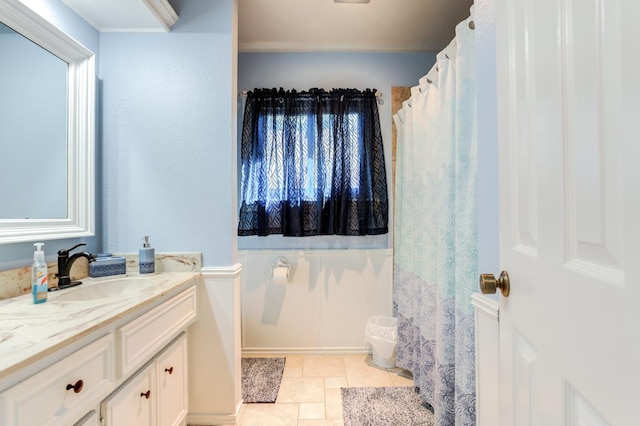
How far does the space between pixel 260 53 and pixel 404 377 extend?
2805mm

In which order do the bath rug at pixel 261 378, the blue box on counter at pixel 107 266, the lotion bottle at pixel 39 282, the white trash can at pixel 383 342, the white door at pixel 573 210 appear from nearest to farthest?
the white door at pixel 573 210
the lotion bottle at pixel 39 282
the blue box on counter at pixel 107 266
the bath rug at pixel 261 378
the white trash can at pixel 383 342

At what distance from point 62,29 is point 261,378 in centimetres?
236

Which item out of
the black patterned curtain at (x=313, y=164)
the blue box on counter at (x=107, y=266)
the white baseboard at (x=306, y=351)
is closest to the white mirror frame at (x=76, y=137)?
the blue box on counter at (x=107, y=266)

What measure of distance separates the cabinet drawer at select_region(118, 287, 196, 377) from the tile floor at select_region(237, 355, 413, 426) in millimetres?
747

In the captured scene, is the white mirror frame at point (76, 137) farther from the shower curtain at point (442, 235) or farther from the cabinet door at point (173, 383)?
the shower curtain at point (442, 235)

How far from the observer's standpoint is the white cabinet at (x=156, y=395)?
1.06 meters

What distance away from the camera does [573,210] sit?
48 centimetres

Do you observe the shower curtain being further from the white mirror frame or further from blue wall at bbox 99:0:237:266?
the white mirror frame

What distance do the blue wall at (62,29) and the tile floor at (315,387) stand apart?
1.33 metres

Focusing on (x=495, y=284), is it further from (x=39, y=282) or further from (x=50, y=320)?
(x=39, y=282)

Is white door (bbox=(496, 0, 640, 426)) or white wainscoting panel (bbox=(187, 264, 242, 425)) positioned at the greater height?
white door (bbox=(496, 0, 640, 426))

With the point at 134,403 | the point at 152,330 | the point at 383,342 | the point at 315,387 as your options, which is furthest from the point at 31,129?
the point at 383,342

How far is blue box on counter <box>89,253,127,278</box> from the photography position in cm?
152

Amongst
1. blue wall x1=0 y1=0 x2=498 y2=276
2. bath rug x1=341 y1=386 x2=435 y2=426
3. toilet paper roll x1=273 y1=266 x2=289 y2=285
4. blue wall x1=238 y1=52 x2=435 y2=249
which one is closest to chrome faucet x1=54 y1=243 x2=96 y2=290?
blue wall x1=0 y1=0 x2=498 y2=276
